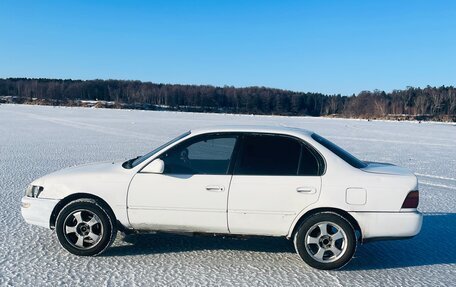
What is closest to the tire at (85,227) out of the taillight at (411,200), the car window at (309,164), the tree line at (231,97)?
the car window at (309,164)

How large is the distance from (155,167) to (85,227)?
102cm

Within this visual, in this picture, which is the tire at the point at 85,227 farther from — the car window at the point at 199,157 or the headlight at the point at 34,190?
the car window at the point at 199,157

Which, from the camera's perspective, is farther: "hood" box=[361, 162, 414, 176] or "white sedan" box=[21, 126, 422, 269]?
"hood" box=[361, 162, 414, 176]

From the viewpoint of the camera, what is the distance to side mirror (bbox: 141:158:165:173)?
433cm

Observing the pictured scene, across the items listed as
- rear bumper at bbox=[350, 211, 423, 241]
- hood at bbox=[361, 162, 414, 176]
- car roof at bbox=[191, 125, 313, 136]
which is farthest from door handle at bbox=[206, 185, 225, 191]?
hood at bbox=[361, 162, 414, 176]

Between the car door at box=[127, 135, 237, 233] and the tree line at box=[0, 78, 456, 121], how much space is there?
12037 centimetres

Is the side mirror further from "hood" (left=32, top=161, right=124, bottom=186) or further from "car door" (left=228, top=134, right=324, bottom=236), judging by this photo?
"car door" (left=228, top=134, right=324, bottom=236)

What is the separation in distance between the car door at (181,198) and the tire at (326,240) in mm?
833

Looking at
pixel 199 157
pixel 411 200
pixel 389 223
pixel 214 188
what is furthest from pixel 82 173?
pixel 411 200

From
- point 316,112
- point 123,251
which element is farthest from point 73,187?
point 316,112

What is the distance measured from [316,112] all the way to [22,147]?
12628cm

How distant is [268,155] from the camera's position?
441 centimetres

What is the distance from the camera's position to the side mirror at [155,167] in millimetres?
4328

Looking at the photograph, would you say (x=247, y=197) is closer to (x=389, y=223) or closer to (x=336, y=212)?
(x=336, y=212)
